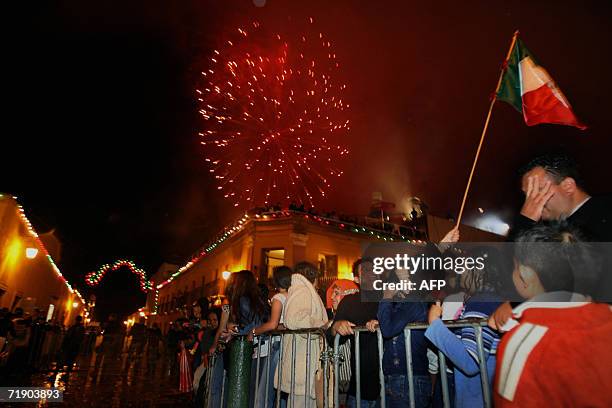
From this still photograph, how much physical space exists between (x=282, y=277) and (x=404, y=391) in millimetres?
1996

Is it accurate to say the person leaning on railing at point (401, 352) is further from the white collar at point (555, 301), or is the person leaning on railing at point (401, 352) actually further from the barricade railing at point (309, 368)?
the white collar at point (555, 301)

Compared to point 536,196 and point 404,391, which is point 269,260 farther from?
point 536,196

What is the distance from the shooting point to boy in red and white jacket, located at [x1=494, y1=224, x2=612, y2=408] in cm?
131

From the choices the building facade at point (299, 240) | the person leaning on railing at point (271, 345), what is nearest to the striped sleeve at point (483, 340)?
the person leaning on railing at point (271, 345)

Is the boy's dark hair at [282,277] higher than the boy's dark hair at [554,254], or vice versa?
the boy's dark hair at [282,277]

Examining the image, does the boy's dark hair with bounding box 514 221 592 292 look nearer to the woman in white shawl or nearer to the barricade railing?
the barricade railing

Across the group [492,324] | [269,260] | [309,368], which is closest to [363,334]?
[309,368]

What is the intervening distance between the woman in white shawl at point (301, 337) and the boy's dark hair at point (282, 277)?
11.9 inches

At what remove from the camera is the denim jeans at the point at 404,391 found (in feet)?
9.07

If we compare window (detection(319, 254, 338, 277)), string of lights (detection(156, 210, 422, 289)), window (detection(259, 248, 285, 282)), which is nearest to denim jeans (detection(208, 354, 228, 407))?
string of lights (detection(156, 210, 422, 289))

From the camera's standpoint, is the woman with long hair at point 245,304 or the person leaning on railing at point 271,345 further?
the woman with long hair at point 245,304

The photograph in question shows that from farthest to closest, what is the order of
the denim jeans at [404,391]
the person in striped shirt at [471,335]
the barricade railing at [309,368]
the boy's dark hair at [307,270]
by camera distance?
1. the boy's dark hair at [307,270]
2. the denim jeans at [404,391]
3. the barricade railing at [309,368]
4. the person in striped shirt at [471,335]

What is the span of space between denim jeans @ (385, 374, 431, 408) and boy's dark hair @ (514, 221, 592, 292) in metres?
1.50

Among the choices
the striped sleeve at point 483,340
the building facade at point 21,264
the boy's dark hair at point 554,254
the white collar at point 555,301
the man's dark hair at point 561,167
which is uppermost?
the building facade at point 21,264
